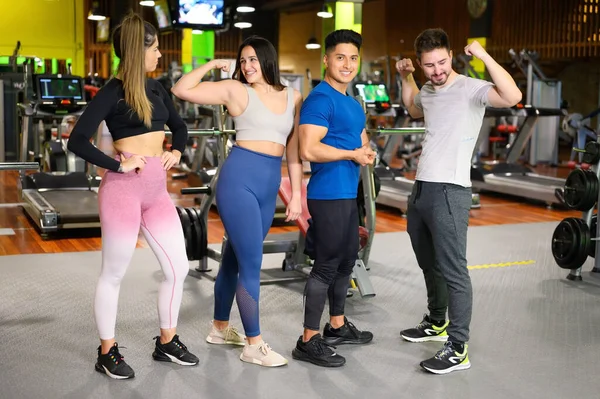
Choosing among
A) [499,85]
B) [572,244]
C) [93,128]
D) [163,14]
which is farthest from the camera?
[163,14]

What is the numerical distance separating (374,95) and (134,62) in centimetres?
699

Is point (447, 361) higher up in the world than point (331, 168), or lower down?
lower down

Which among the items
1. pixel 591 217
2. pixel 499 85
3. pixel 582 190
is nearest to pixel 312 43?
pixel 591 217

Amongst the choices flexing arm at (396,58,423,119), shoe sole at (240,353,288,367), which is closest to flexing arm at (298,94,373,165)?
flexing arm at (396,58,423,119)

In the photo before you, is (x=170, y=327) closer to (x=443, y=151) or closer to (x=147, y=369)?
(x=147, y=369)

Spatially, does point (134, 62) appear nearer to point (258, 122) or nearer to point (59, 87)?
point (258, 122)

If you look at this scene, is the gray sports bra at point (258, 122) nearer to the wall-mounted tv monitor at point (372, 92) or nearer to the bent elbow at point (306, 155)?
the bent elbow at point (306, 155)

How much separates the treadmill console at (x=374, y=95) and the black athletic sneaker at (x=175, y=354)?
6502 mm

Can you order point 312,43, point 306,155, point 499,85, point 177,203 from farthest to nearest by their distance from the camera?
point 312,43 < point 177,203 < point 306,155 < point 499,85

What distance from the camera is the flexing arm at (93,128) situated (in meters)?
3.04

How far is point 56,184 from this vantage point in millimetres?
8031

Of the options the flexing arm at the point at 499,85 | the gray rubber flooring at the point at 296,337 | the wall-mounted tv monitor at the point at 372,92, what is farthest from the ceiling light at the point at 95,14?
the flexing arm at the point at 499,85

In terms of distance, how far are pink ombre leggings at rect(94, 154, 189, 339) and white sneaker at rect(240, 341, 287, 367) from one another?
16.2 inches

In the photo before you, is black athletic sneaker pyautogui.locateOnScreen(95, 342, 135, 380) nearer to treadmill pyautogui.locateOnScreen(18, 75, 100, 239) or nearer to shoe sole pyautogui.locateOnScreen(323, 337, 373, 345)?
shoe sole pyautogui.locateOnScreen(323, 337, 373, 345)
